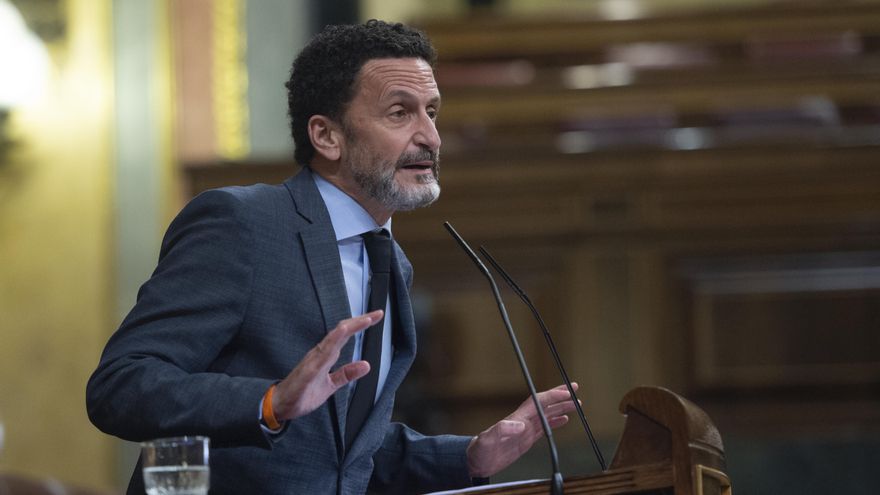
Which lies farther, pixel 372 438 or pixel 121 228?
pixel 121 228

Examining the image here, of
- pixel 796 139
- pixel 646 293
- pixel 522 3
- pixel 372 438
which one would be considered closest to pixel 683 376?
pixel 646 293

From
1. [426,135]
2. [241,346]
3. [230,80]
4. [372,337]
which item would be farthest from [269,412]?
[230,80]

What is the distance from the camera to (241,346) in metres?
1.94

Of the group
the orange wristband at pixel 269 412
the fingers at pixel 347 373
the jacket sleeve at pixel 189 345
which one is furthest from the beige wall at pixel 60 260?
the fingers at pixel 347 373

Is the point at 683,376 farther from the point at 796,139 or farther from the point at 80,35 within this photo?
the point at 80,35

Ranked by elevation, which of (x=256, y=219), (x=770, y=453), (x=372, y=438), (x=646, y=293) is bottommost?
(x=770, y=453)

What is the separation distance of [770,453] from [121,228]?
100 inches

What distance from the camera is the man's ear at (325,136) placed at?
2162mm

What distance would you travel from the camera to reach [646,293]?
4449 millimetres

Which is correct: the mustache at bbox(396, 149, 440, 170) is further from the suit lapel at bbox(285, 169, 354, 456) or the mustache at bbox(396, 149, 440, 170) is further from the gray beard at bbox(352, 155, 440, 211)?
the suit lapel at bbox(285, 169, 354, 456)

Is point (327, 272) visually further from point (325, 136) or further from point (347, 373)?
point (347, 373)

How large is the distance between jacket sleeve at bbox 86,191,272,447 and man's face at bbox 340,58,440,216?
0.78 ft

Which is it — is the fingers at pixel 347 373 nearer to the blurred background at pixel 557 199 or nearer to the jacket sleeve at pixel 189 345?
the jacket sleeve at pixel 189 345

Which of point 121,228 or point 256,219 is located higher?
point 256,219
